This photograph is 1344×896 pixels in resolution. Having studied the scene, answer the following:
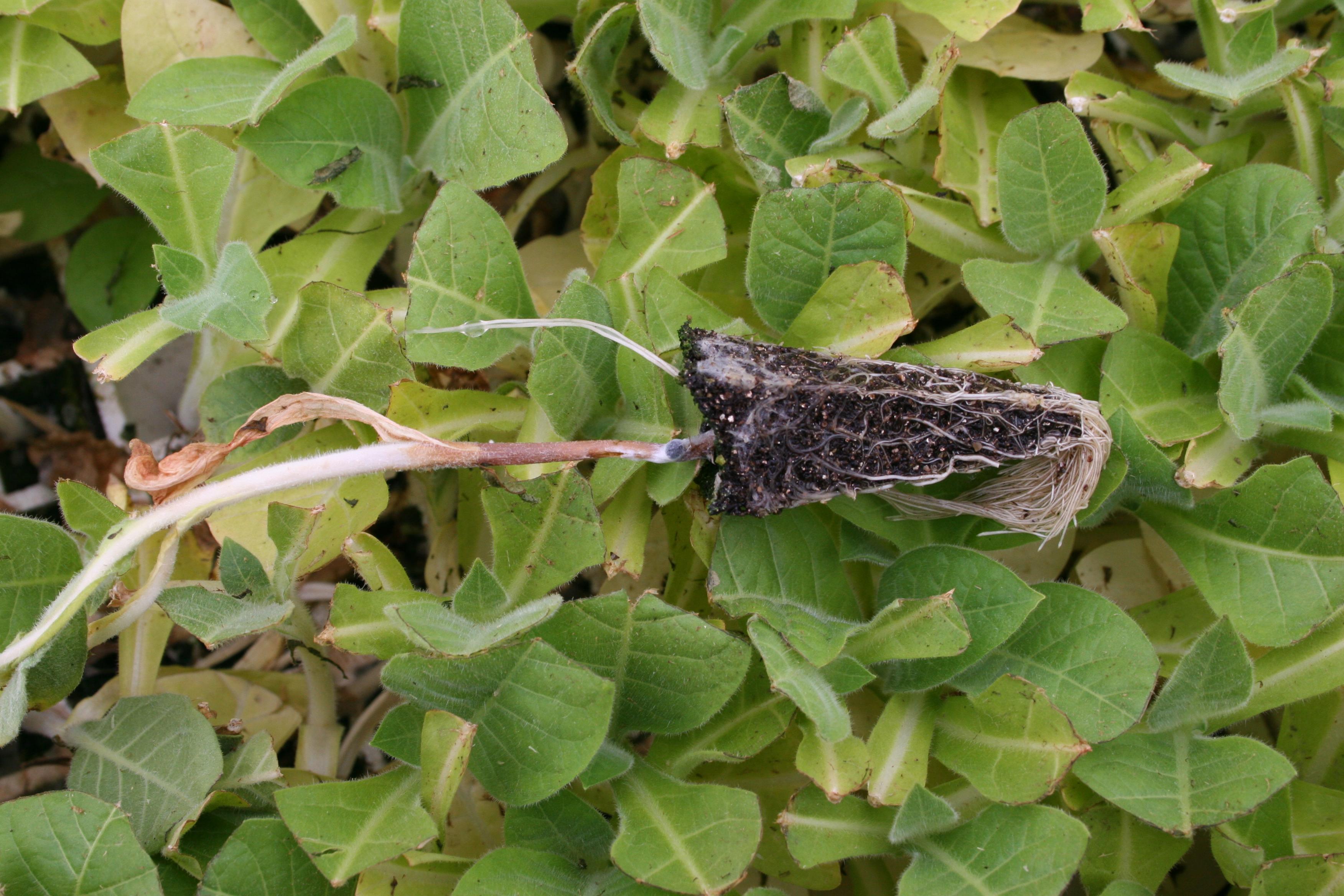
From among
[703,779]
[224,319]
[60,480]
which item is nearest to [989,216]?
[703,779]

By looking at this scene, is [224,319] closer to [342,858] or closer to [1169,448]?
[342,858]

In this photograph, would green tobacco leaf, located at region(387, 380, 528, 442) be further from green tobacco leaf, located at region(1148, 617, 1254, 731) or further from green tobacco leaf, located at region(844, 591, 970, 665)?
green tobacco leaf, located at region(1148, 617, 1254, 731)

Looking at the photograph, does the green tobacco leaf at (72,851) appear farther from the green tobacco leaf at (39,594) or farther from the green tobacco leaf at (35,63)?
the green tobacco leaf at (35,63)

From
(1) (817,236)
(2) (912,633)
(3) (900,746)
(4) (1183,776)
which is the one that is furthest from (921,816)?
(1) (817,236)

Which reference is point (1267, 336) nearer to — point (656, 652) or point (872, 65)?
point (872, 65)

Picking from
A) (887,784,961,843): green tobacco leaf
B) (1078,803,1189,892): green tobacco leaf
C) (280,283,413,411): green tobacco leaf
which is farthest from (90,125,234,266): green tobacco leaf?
(1078,803,1189,892): green tobacco leaf

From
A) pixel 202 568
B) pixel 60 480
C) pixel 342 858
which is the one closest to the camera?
pixel 342 858

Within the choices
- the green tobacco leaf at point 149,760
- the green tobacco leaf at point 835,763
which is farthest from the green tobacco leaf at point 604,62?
the green tobacco leaf at point 149,760
